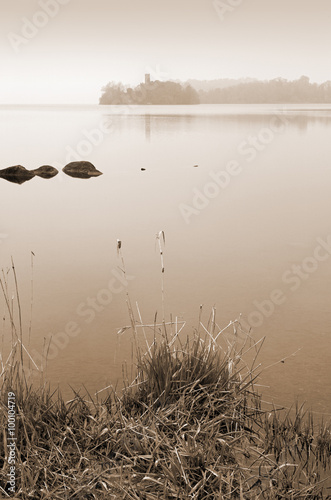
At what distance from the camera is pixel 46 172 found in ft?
50.0

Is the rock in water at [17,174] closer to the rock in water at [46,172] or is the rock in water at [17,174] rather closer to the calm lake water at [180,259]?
the rock in water at [46,172]

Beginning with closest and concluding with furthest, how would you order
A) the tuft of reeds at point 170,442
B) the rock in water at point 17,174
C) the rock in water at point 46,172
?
the tuft of reeds at point 170,442 → the rock in water at point 17,174 → the rock in water at point 46,172

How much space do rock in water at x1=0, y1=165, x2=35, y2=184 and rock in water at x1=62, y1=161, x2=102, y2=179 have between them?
33.1 inches

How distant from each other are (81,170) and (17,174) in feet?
5.07

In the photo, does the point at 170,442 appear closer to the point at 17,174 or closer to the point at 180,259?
the point at 180,259

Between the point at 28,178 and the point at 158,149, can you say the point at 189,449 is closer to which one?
the point at 28,178

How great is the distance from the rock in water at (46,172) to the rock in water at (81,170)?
303 mm

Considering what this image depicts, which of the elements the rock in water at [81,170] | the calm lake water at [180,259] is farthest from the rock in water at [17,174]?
the rock in water at [81,170]

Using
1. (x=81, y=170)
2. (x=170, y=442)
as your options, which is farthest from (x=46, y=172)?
(x=170, y=442)

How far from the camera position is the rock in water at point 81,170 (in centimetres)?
1544

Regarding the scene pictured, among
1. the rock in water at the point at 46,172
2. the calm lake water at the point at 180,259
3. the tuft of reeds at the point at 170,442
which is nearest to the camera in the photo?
the tuft of reeds at the point at 170,442

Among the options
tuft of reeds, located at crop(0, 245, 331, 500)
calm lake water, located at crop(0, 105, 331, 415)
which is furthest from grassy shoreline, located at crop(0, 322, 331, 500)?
calm lake water, located at crop(0, 105, 331, 415)

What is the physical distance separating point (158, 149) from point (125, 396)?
1978cm

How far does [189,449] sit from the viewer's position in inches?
101
